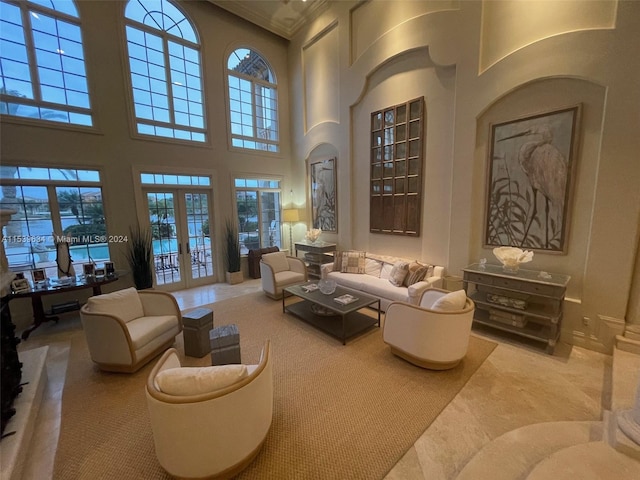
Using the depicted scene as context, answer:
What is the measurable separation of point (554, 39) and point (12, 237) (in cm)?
745

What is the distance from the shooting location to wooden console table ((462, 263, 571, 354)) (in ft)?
9.21

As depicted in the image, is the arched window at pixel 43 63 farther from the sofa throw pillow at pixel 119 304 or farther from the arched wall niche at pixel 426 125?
the arched wall niche at pixel 426 125

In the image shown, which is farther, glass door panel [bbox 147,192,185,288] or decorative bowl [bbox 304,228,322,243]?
decorative bowl [bbox 304,228,322,243]

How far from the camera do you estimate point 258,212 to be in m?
6.46

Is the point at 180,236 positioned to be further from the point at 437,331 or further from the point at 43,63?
the point at 437,331

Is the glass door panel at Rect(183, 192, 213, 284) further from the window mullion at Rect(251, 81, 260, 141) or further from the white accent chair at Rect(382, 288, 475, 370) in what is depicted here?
the white accent chair at Rect(382, 288, 475, 370)

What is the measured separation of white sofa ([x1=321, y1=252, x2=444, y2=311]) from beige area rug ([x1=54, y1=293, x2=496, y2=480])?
839 millimetres

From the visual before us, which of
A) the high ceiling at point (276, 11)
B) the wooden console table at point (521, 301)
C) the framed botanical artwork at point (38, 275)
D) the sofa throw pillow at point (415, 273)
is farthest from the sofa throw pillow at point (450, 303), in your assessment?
the high ceiling at point (276, 11)

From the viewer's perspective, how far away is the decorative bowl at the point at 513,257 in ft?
10.1

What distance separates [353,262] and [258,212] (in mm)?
2916

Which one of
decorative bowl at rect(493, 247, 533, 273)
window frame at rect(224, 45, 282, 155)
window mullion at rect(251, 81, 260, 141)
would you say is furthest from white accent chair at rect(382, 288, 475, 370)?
window mullion at rect(251, 81, 260, 141)

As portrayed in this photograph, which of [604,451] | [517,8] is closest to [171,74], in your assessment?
[517,8]

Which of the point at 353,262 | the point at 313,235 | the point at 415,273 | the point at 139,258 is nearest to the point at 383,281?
the point at 415,273

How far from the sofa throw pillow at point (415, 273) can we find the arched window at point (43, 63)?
5.66 meters
